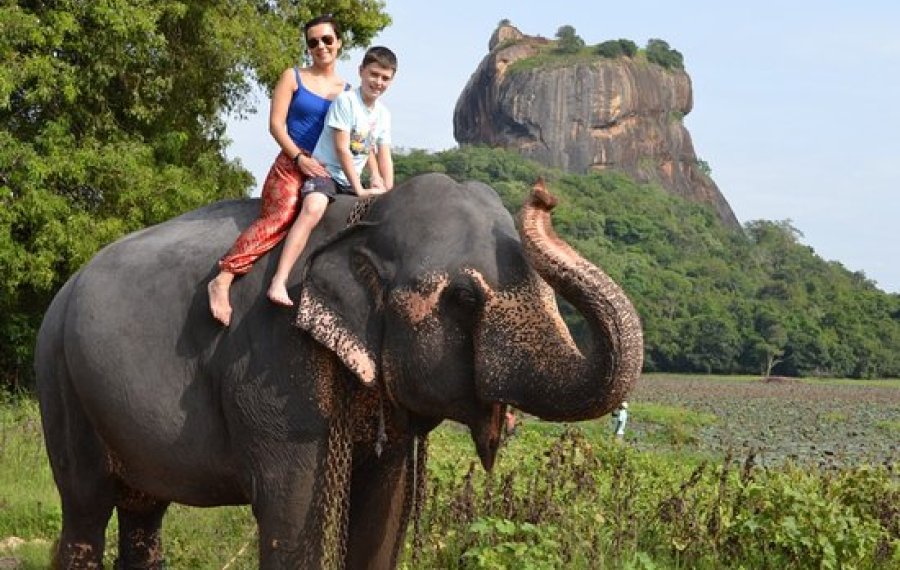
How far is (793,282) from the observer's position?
96500 mm

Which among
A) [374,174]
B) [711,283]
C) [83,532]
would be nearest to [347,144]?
[374,174]

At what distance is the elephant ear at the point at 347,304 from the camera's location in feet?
12.3

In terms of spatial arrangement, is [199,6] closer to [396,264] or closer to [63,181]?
[63,181]

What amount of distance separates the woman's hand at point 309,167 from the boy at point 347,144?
0.02m

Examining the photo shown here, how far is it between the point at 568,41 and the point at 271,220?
14012cm

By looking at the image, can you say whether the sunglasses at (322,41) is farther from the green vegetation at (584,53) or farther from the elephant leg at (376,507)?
the green vegetation at (584,53)

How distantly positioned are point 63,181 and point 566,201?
90864mm

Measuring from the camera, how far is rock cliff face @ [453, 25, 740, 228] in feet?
424

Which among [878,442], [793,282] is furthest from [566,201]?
[878,442]

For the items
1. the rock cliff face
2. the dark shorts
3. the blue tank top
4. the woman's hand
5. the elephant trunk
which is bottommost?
the elephant trunk

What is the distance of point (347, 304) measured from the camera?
3822mm

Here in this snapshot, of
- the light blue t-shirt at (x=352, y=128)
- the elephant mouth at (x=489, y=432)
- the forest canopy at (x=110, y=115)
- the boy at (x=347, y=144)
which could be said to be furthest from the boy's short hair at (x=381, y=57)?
the forest canopy at (x=110, y=115)

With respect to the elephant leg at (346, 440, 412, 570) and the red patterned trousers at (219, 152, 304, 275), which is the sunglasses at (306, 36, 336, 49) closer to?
the red patterned trousers at (219, 152, 304, 275)

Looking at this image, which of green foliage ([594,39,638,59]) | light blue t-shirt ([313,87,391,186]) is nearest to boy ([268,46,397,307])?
light blue t-shirt ([313,87,391,186])
